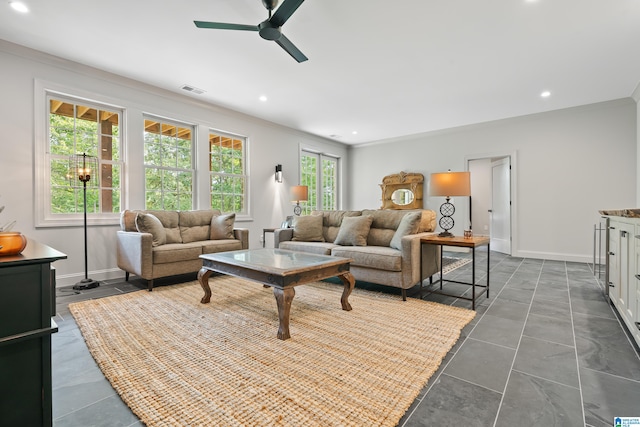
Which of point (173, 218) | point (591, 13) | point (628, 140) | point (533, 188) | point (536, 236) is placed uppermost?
point (591, 13)

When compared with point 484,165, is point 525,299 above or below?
below

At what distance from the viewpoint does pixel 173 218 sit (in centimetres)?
407

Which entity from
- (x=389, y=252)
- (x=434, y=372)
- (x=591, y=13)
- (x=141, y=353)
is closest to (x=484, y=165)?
(x=591, y=13)

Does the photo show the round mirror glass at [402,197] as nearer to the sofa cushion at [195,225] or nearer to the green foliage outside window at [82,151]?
the sofa cushion at [195,225]

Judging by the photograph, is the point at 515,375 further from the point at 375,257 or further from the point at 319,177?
the point at 319,177

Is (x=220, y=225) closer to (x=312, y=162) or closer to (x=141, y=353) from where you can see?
(x=141, y=353)

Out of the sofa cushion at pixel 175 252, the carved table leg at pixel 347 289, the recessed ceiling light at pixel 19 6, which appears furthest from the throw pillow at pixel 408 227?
the recessed ceiling light at pixel 19 6

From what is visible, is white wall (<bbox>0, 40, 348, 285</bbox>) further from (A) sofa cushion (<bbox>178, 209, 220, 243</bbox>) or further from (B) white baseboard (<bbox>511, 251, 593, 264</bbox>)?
(B) white baseboard (<bbox>511, 251, 593, 264</bbox>)

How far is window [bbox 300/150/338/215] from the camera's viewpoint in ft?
23.2

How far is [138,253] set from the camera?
332 cm

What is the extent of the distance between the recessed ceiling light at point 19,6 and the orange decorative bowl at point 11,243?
108 inches

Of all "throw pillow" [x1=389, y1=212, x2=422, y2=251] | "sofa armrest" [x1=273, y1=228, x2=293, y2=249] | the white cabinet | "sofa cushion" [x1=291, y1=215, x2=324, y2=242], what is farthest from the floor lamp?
the white cabinet

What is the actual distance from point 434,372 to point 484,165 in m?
7.44

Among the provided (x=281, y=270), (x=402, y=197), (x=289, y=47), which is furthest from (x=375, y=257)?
(x=402, y=197)
